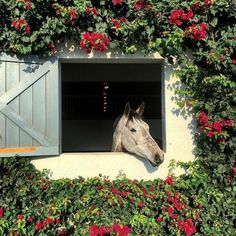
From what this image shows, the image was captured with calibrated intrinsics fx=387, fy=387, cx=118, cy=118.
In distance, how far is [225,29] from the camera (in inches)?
199

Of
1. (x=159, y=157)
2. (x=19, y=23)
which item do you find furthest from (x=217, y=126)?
(x=19, y=23)

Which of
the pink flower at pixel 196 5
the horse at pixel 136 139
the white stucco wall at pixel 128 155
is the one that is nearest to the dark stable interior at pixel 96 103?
the horse at pixel 136 139

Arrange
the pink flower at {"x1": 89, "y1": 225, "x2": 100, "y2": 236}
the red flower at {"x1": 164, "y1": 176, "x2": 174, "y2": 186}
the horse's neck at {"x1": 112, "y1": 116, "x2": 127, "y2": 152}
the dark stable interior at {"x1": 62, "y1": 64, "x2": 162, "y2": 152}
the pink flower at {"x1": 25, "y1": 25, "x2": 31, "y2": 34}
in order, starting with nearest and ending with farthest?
the pink flower at {"x1": 89, "y1": 225, "x2": 100, "y2": 236} < the pink flower at {"x1": 25, "y1": 25, "x2": 31, "y2": 34} < the red flower at {"x1": 164, "y1": 176, "x2": 174, "y2": 186} < the horse's neck at {"x1": 112, "y1": 116, "x2": 127, "y2": 152} < the dark stable interior at {"x1": 62, "y1": 64, "x2": 162, "y2": 152}

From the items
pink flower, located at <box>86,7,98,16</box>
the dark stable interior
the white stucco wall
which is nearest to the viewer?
pink flower, located at <box>86,7,98,16</box>

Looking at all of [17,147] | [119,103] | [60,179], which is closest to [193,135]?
[60,179]

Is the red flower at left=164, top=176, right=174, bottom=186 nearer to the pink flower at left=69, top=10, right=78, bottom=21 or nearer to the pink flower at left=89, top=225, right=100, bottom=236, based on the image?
the pink flower at left=89, top=225, right=100, bottom=236

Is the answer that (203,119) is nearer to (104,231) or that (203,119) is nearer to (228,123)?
(228,123)

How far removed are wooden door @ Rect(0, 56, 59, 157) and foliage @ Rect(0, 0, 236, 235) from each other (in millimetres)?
224

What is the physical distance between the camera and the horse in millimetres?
4945

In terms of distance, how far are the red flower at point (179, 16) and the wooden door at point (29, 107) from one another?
5.20 ft

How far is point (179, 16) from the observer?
15.7 feet

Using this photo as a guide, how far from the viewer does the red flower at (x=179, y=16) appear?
15.7ft

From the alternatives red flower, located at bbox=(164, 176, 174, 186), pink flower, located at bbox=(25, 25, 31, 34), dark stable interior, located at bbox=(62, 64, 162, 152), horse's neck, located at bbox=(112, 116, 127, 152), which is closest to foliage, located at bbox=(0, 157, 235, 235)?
red flower, located at bbox=(164, 176, 174, 186)

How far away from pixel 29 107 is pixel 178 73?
198 cm
